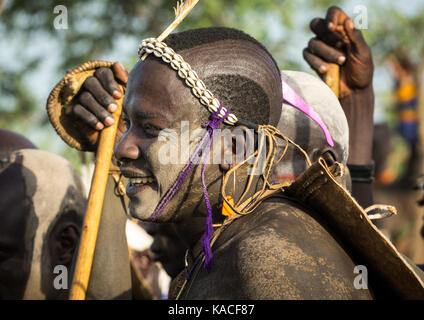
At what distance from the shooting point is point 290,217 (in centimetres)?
233

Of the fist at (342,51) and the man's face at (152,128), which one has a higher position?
the fist at (342,51)

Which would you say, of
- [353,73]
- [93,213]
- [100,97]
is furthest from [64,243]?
[353,73]

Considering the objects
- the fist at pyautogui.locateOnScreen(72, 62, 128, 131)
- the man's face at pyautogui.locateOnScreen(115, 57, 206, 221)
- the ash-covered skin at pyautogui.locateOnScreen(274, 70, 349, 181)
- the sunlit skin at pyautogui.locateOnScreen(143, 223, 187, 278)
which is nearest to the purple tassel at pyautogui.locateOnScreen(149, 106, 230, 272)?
the man's face at pyautogui.locateOnScreen(115, 57, 206, 221)

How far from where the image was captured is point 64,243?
12.9 ft

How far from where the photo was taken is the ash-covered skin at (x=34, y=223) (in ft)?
12.3

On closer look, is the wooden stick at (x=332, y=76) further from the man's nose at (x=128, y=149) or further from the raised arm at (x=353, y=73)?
the man's nose at (x=128, y=149)

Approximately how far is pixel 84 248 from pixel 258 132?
1.16 m

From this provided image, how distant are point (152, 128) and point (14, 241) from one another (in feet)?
5.25

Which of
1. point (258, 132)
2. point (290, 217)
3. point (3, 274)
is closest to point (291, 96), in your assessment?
point (258, 132)

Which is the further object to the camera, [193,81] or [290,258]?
[193,81]

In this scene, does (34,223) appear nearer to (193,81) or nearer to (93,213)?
(93,213)

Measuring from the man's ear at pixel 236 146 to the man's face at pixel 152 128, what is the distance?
155mm

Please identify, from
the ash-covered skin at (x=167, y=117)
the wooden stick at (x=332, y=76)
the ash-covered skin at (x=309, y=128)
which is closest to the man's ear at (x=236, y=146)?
the ash-covered skin at (x=167, y=117)

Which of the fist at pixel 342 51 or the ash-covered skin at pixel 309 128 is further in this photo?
the fist at pixel 342 51
